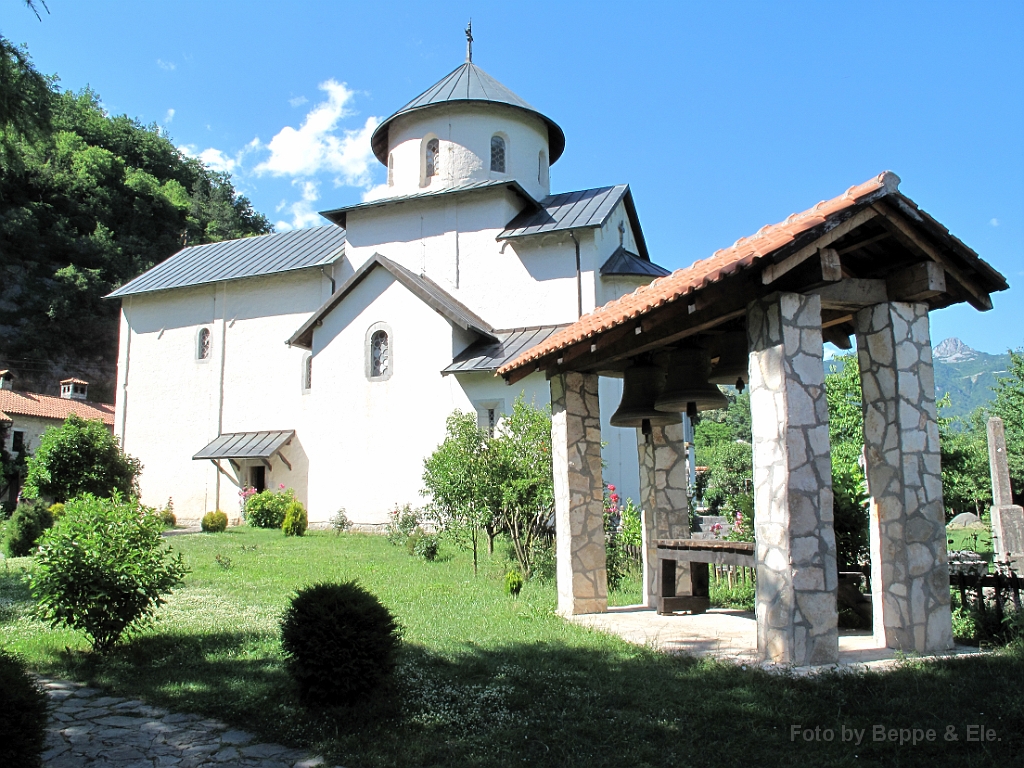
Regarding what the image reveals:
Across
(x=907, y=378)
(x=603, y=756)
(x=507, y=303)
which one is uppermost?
(x=507, y=303)

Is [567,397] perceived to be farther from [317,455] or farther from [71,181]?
[71,181]

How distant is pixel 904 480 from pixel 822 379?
1004 mm

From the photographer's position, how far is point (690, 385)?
23.1ft

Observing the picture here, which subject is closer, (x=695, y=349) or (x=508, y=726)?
(x=508, y=726)

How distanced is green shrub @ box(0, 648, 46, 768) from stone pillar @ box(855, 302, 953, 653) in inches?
217

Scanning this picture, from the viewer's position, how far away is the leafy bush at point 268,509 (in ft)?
69.3

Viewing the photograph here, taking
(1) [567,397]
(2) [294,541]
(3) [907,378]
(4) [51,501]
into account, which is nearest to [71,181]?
(4) [51,501]

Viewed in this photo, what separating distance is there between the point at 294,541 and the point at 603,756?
46.4 feet

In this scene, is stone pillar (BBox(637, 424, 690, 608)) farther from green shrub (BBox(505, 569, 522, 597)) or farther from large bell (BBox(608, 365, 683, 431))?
green shrub (BBox(505, 569, 522, 597))

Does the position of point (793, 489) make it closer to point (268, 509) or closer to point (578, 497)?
point (578, 497)

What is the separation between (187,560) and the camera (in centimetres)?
1326

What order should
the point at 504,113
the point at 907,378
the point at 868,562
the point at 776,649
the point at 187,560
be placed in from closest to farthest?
1. the point at 776,649
2. the point at 907,378
3. the point at 868,562
4. the point at 187,560
5. the point at 504,113

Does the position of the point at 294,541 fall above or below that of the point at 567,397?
below

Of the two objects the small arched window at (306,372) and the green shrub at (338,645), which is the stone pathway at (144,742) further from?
the small arched window at (306,372)
